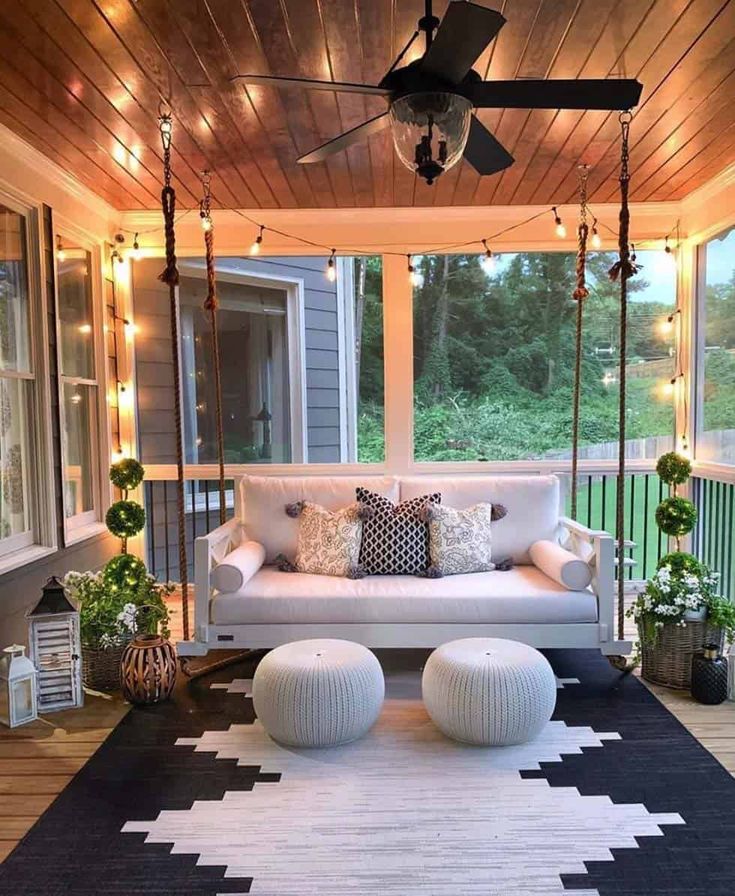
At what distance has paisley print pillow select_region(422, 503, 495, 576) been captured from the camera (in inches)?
142

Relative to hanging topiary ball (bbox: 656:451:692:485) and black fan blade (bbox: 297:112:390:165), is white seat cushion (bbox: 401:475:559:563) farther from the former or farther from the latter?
black fan blade (bbox: 297:112:390:165)

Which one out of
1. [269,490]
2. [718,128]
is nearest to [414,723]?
[269,490]

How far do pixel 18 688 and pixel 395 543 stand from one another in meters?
1.94

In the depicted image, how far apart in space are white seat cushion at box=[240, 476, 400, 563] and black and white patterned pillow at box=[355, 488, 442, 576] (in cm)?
31

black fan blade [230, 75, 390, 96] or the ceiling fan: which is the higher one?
black fan blade [230, 75, 390, 96]

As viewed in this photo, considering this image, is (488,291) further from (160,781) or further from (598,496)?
(160,781)

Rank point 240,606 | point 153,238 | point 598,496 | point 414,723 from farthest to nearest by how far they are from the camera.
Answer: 1. point 598,496
2. point 153,238
3. point 240,606
4. point 414,723

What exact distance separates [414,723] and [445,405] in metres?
2.58

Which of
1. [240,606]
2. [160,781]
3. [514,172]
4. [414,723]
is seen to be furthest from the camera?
[514,172]

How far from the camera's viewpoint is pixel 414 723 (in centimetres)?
292

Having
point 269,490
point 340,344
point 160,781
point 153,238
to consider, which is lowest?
point 160,781

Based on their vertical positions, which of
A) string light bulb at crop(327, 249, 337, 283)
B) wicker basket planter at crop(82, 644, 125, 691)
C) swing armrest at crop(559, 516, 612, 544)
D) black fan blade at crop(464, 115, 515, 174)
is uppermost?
string light bulb at crop(327, 249, 337, 283)

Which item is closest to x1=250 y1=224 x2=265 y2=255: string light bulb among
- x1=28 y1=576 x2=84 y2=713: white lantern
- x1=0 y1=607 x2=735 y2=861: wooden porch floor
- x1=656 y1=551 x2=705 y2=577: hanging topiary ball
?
x1=28 y1=576 x2=84 y2=713: white lantern

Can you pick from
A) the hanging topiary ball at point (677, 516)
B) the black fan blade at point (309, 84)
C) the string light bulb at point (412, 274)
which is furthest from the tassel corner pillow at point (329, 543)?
the black fan blade at point (309, 84)
